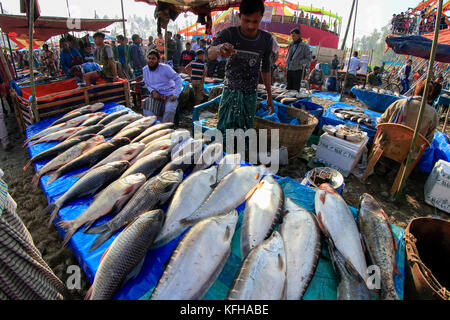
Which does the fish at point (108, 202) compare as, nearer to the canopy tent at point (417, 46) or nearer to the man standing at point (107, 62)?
the man standing at point (107, 62)

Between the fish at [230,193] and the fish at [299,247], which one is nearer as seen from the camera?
the fish at [299,247]

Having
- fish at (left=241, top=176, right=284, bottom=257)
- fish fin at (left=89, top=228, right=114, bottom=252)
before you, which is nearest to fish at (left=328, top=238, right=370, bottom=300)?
fish at (left=241, top=176, right=284, bottom=257)

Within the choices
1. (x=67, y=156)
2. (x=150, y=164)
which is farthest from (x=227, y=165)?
(x=67, y=156)

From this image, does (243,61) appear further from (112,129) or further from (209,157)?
(112,129)

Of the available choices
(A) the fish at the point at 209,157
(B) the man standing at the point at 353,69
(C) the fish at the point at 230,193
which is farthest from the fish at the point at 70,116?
(B) the man standing at the point at 353,69

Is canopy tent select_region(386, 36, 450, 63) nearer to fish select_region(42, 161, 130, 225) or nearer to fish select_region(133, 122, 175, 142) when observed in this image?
fish select_region(133, 122, 175, 142)

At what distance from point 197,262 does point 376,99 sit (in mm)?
11071

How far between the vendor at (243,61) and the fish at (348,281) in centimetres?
246

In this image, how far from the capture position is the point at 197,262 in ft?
4.92

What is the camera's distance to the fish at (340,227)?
1682 millimetres

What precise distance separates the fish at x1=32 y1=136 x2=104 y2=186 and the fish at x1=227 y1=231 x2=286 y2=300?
2.76 metres

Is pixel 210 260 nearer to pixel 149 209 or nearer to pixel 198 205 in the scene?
pixel 198 205

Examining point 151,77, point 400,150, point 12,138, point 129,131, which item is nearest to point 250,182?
point 129,131

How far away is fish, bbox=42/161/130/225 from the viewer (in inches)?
86.4
